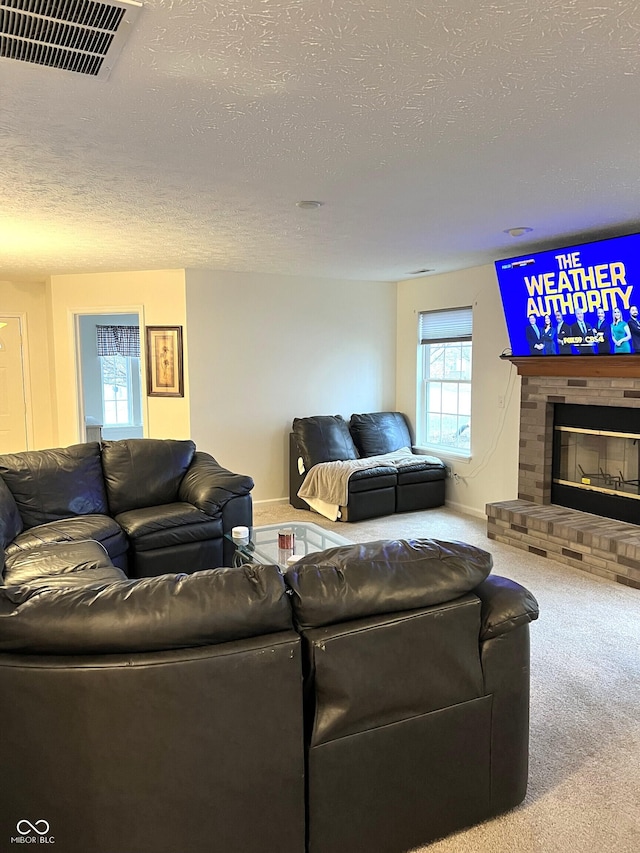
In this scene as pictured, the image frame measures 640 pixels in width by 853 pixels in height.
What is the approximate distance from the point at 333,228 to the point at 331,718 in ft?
10.6

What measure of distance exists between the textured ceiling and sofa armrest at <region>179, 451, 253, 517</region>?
1.74 meters

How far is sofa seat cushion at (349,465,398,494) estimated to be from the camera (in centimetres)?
556

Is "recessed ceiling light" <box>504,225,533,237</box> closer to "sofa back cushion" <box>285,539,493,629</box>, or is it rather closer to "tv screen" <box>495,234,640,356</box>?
"tv screen" <box>495,234,640,356</box>

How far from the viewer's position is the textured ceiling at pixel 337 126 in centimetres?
162

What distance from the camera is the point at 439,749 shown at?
173cm

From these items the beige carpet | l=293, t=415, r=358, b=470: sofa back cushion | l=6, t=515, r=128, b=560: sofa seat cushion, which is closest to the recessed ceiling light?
the beige carpet

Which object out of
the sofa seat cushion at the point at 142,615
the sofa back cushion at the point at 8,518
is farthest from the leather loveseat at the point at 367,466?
the sofa seat cushion at the point at 142,615

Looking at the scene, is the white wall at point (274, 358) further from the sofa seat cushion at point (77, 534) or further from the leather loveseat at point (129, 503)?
the sofa seat cushion at point (77, 534)

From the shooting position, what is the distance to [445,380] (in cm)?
634

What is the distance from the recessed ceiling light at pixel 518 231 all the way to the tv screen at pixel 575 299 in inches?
11.7

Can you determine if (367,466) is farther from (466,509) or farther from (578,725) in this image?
(578,725)

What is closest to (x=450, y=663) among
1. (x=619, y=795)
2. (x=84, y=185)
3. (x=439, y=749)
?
(x=439, y=749)

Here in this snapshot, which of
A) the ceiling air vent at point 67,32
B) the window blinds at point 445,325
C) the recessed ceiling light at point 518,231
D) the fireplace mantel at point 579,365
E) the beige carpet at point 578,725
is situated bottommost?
the beige carpet at point 578,725

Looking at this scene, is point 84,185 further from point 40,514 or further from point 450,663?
point 450,663
